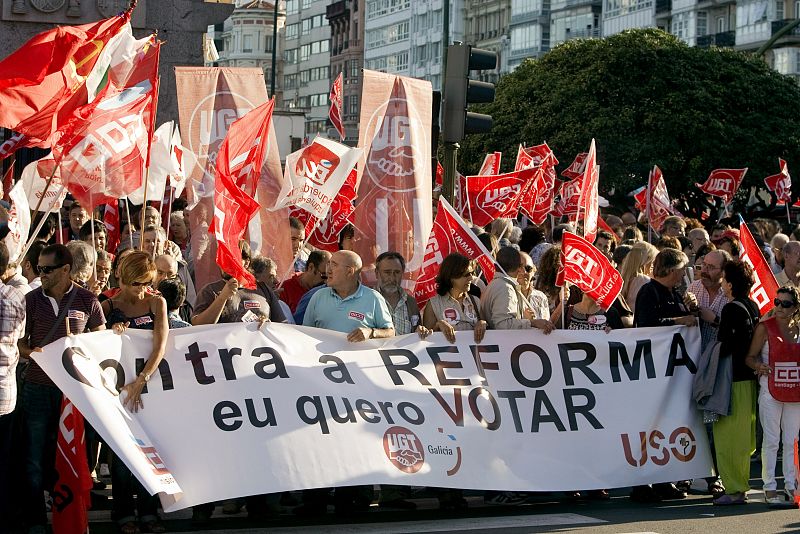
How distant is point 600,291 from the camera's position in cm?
1017

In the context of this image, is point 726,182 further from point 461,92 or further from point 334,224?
point 461,92

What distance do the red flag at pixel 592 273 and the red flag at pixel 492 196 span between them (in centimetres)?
585

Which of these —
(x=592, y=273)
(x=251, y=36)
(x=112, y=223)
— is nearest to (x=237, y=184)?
(x=592, y=273)

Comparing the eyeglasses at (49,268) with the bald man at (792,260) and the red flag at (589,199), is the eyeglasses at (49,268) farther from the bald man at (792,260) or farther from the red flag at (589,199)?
the bald man at (792,260)

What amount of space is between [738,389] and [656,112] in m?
39.8

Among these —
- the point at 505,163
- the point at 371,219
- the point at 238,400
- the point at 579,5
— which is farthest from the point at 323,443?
the point at 579,5

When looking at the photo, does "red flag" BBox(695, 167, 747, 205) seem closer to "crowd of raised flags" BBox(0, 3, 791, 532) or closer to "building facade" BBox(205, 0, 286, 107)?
"crowd of raised flags" BBox(0, 3, 791, 532)

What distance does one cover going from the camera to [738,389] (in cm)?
1021

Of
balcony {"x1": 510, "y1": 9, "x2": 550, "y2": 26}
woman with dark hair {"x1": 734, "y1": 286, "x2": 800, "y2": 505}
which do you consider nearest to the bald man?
woman with dark hair {"x1": 734, "y1": 286, "x2": 800, "y2": 505}

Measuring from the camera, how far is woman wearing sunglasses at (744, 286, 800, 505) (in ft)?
32.4

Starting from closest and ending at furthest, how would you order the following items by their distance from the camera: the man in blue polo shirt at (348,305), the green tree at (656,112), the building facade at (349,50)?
the man in blue polo shirt at (348,305) < the green tree at (656,112) < the building facade at (349,50)

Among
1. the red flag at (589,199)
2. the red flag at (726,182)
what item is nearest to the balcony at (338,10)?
the red flag at (726,182)

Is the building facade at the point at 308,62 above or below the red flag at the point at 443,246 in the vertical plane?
above

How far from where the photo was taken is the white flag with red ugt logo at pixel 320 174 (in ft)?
42.6
